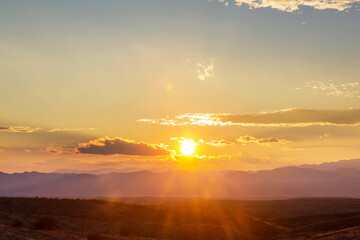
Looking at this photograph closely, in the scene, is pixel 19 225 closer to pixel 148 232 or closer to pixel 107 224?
pixel 107 224

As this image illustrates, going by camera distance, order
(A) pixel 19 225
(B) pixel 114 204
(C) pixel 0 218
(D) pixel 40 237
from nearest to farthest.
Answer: (D) pixel 40 237, (A) pixel 19 225, (C) pixel 0 218, (B) pixel 114 204

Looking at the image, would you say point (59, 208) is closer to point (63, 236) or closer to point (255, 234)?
point (63, 236)

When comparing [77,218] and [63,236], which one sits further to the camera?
[77,218]

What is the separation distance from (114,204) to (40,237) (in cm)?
3576

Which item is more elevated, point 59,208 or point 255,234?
point 59,208

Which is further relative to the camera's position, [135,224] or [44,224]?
[135,224]

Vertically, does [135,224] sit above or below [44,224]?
below

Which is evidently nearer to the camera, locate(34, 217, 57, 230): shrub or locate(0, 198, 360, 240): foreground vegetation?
locate(0, 198, 360, 240): foreground vegetation

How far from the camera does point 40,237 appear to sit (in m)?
37.3

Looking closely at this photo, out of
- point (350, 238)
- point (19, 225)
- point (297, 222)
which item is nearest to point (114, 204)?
point (19, 225)

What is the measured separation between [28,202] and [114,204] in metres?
16.8

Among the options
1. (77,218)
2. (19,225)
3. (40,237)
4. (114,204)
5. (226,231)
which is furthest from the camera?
(114,204)

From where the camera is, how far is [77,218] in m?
58.5

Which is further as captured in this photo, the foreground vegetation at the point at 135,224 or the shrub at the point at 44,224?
the shrub at the point at 44,224
